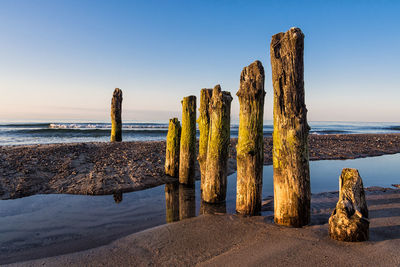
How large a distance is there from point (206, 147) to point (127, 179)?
10.2 ft

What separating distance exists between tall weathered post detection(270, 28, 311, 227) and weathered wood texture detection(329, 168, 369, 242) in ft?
2.00

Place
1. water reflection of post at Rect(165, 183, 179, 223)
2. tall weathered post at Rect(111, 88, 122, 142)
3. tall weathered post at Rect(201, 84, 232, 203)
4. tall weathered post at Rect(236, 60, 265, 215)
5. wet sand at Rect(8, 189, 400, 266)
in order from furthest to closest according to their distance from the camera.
Result: tall weathered post at Rect(111, 88, 122, 142) → tall weathered post at Rect(201, 84, 232, 203) → water reflection of post at Rect(165, 183, 179, 223) → tall weathered post at Rect(236, 60, 265, 215) → wet sand at Rect(8, 189, 400, 266)

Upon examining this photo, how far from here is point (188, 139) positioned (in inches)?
303

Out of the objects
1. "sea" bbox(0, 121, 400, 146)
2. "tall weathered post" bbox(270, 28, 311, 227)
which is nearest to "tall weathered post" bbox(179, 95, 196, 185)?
"tall weathered post" bbox(270, 28, 311, 227)

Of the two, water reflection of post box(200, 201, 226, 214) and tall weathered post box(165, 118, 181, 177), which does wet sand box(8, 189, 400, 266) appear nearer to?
water reflection of post box(200, 201, 226, 214)

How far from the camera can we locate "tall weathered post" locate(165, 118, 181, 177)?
839cm

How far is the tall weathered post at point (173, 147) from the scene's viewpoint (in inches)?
330

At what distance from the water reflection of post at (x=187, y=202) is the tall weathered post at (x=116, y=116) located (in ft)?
32.1

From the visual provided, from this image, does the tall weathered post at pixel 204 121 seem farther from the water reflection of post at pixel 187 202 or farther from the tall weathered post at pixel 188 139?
the tall weathered post at pixel 188 139

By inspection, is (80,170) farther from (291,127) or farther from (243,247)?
(291,127)

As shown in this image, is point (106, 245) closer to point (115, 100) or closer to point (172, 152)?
point (172, 152)

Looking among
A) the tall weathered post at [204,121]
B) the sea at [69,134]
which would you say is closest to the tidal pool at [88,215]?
the tall weathered post at [204,121]

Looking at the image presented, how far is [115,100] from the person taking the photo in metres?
16.5

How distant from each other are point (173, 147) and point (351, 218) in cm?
592
